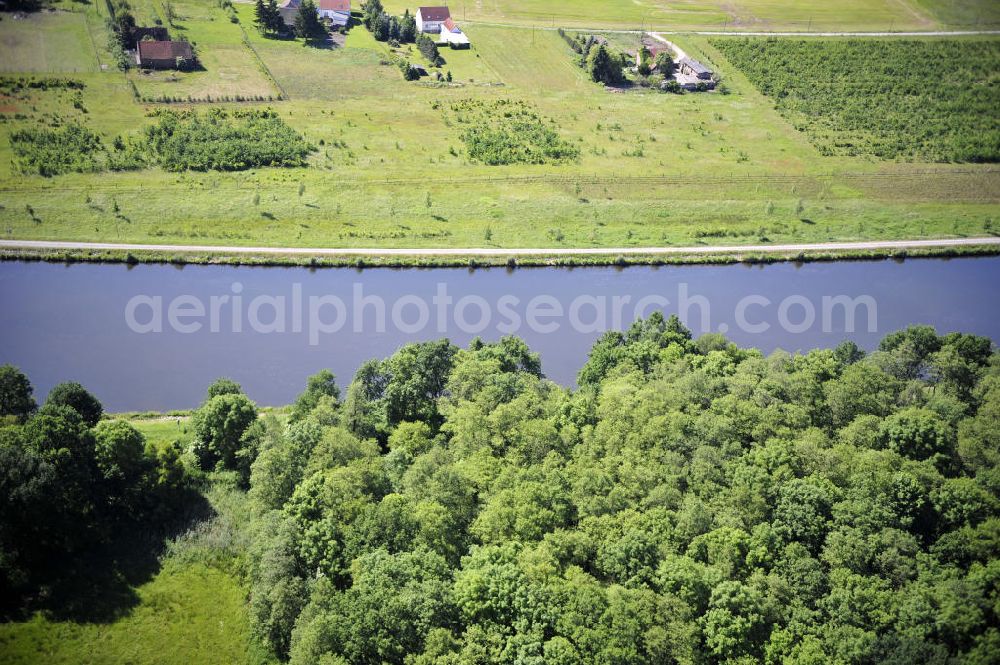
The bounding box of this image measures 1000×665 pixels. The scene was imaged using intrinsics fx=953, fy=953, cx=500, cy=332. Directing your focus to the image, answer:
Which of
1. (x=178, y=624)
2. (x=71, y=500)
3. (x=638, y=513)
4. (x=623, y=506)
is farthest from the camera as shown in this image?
(x=71, y=500)

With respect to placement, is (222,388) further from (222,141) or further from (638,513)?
→ (222,141)

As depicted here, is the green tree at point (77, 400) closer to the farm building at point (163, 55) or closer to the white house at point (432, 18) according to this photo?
the farm building at point (163, 55)

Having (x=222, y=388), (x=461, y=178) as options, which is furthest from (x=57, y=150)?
(x=222, y=388)

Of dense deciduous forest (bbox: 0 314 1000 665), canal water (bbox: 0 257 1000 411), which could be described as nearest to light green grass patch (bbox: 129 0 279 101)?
canal water (bbox: 0 257 1000 411)

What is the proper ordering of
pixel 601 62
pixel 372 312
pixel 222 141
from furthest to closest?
pixel 601 62, pixel 222 141, pixel 372 312

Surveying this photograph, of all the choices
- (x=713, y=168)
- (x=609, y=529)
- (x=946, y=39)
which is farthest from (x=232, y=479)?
(x=946, y=39)

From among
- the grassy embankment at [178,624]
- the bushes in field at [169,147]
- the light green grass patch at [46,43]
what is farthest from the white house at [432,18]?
the grassy embankment at [178,624]
